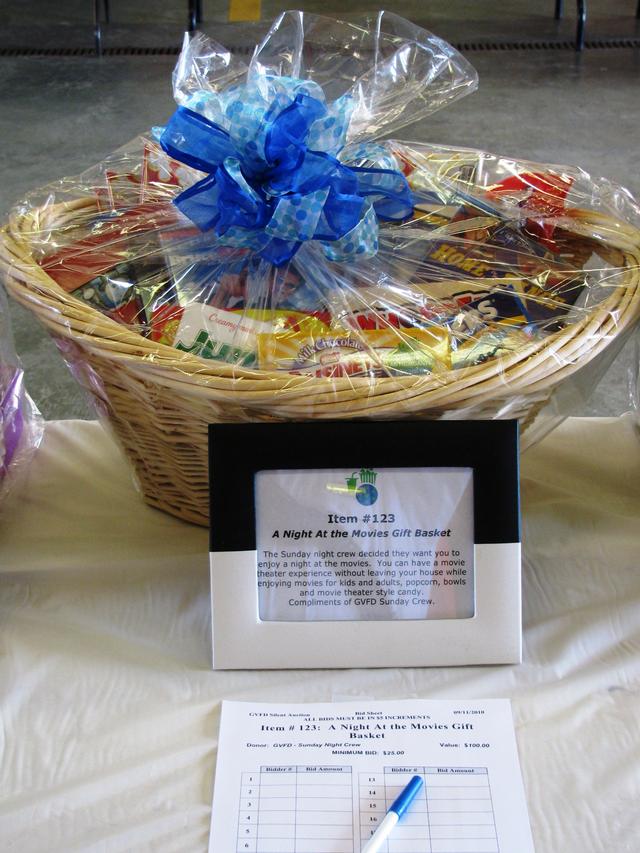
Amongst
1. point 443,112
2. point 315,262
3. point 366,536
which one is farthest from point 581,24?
point 366,536

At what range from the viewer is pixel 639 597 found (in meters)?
0.83

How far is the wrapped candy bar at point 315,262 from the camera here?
73 cm

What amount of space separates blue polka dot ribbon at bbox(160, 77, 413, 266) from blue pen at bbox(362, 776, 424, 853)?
0.43m

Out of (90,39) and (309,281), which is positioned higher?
(90,39)

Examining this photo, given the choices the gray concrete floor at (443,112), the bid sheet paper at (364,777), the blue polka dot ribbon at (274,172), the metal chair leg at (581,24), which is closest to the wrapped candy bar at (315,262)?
the blue polka dot ribbon at (274,172)

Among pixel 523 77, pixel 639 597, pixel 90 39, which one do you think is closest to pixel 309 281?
pixel 639 597

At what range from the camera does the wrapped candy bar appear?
73 centimetres

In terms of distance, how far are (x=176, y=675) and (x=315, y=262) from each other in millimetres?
369

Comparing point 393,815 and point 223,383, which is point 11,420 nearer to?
point 223,383

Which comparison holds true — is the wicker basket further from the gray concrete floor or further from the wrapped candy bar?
the gray concrete floor

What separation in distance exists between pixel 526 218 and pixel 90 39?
3.42 metres

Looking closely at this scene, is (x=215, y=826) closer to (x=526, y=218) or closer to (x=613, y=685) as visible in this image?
(x=613, y=685)

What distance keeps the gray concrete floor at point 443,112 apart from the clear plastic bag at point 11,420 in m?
1.04

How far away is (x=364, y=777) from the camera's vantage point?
2.20 feet
